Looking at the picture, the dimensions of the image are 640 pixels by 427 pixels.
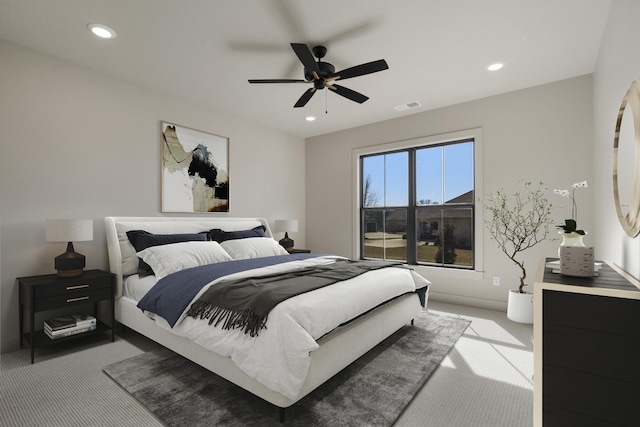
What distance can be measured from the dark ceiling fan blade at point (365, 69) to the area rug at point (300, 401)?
95.1 inches

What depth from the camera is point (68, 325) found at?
2803mm

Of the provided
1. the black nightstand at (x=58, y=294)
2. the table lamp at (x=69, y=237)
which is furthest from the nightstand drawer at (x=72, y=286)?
the table lamp at (x=69, y=237)

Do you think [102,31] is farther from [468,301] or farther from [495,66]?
[468,301]

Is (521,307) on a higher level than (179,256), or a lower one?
lower

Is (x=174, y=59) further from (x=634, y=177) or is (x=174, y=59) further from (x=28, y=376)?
(x=634, y=177)

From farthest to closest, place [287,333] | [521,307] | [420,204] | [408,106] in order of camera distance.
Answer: [420,204] < [408,106] < [521,307] < [287,333]

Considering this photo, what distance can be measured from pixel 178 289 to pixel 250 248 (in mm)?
1459

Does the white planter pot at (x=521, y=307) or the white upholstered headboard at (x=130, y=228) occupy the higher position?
the white upholstered headboard at (x=130, y=228)

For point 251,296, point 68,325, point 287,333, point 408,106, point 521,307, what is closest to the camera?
point 287,333

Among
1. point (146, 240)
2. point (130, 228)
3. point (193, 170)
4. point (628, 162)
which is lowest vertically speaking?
point (146, 240)

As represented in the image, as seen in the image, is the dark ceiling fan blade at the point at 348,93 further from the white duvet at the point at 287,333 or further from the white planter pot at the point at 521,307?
the white planter pot at the point at 521,307

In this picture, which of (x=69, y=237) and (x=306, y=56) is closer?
(x=306, y=56)

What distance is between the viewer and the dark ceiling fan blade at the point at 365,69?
2492 millimetres

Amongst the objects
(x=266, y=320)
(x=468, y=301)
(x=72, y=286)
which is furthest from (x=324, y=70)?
(x=468, y=301)
